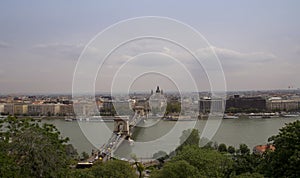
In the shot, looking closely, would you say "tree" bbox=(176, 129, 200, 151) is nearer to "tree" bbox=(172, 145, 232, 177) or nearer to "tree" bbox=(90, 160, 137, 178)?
"tree" bbox=(172, 145, 232, 177)

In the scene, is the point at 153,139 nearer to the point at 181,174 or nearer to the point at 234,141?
the point at 234,141

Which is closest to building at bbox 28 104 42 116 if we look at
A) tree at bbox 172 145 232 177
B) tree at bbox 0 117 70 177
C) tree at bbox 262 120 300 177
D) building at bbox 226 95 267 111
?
building at bbox 226 95 267 111

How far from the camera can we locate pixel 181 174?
321 centimetres

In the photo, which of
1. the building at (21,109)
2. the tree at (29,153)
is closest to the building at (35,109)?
the building at (21,109)

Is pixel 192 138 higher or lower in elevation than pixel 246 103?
lower

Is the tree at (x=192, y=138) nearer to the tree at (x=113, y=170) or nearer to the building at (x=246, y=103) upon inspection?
the tree at (x=113, y=170)

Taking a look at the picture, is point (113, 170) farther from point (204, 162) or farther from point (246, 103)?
point (246, 103)

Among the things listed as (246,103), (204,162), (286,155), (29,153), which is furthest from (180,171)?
(246,103)

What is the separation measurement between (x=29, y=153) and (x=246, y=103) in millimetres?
19533

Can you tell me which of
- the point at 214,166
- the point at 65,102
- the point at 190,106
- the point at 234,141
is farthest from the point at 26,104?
the point at 214,166

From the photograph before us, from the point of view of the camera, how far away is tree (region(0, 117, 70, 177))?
2436 millimetres

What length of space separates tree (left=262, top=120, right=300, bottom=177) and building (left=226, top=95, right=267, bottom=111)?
17.1m

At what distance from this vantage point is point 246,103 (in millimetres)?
20828

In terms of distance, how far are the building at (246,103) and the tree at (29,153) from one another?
18.3 meters
